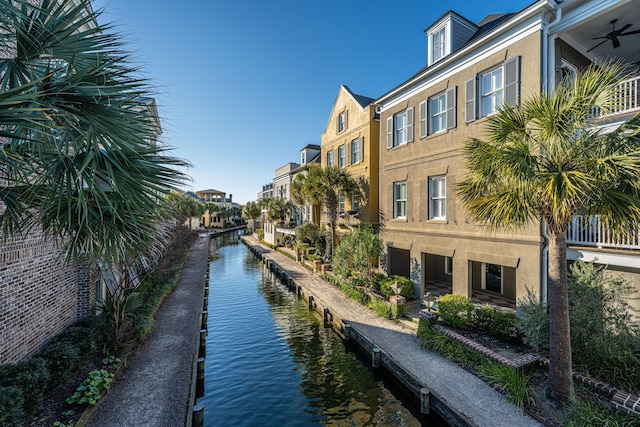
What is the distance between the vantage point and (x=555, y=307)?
6961 millimetres

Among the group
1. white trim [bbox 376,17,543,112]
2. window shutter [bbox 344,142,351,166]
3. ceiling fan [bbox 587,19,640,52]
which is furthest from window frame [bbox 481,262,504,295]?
window shutter [bbox 344,142,351,166]

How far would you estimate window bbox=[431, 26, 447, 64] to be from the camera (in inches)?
553

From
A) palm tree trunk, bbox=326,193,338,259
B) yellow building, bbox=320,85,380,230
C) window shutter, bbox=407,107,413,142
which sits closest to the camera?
window shutter, bbox=407,107,413,142

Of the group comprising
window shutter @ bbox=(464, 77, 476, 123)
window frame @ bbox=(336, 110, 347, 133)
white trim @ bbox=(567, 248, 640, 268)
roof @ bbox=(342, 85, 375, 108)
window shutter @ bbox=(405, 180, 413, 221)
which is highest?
roof @ bbox=(342, 85, 375, 108)

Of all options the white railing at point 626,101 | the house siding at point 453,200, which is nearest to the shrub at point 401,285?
the house siding at point 453,200

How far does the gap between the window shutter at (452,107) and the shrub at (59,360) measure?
586 inches

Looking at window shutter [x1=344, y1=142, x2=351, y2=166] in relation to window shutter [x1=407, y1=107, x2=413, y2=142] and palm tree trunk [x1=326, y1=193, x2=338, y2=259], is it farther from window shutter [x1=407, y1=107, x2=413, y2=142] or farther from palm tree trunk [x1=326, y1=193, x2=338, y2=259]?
window shutter [x1=407, y1=107, x2=413, y2=142]

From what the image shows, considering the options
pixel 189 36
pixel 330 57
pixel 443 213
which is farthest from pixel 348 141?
pixel 189 36

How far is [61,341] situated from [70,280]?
91.4 inches

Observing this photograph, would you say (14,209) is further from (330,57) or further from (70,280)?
(330,57)

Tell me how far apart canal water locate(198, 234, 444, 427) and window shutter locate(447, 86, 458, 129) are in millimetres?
10199

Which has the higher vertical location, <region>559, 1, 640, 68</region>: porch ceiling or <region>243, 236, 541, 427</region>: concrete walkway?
<region>559, 1, 640, 68</region>: porch ceiling

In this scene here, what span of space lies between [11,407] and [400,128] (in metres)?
16.9

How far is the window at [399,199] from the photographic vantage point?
16.1 m
